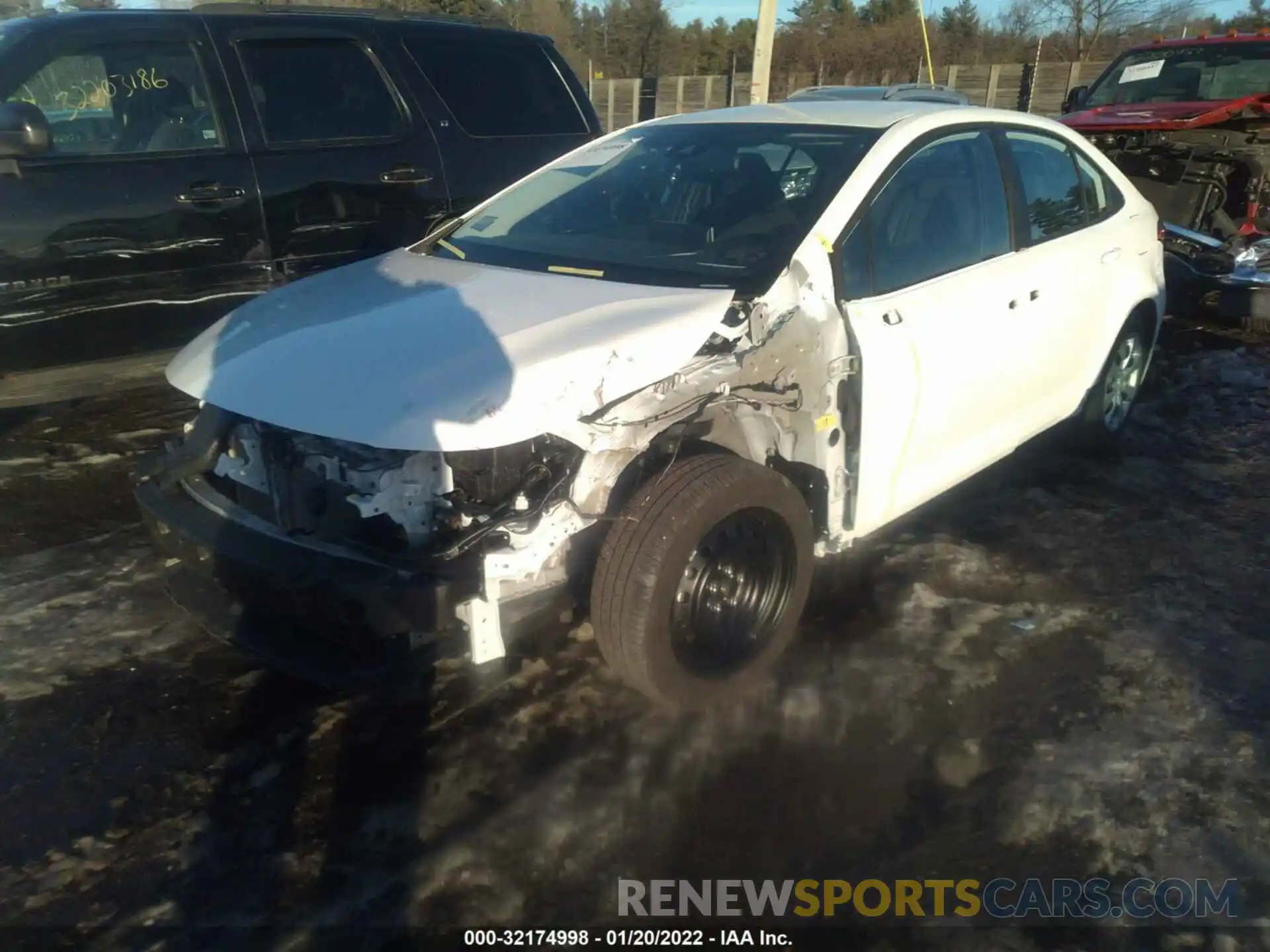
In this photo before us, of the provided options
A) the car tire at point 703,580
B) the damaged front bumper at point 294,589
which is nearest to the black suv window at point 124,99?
the damaged front bumper at point 294,589

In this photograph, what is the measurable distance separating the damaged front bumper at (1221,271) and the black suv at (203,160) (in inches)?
201

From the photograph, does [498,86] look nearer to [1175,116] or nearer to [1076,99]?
[1175,116]

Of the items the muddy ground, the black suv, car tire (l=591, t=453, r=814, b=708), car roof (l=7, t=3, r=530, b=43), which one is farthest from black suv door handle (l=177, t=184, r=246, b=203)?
car tire (l=591, t=453, r=814, b=708)

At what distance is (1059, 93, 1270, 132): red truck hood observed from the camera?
325 inches

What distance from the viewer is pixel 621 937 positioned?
7.79 ft

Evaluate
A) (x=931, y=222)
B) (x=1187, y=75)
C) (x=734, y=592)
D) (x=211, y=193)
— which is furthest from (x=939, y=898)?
(x=1187, y=75)

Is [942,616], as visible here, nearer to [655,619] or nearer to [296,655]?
[655,619]

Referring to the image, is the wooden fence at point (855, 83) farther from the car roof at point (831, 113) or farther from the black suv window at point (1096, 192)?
the car roof at point (831, 113)

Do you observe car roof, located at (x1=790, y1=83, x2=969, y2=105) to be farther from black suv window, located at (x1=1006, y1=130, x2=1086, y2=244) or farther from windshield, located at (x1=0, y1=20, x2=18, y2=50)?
windshield, located at (x1=0, y1=20, x2=18, y2=50)

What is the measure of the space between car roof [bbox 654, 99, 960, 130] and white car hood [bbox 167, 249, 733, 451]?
46.0 inches

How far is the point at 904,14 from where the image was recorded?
155 feet

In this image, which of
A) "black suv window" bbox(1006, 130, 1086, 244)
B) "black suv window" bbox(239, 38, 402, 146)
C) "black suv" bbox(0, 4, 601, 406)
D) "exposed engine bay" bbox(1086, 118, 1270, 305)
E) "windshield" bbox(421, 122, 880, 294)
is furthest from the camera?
"exposed engine bay" bbox(1086, 118, 1270, 305)

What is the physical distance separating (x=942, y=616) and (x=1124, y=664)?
0.62m

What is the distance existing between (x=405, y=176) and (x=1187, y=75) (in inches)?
301
